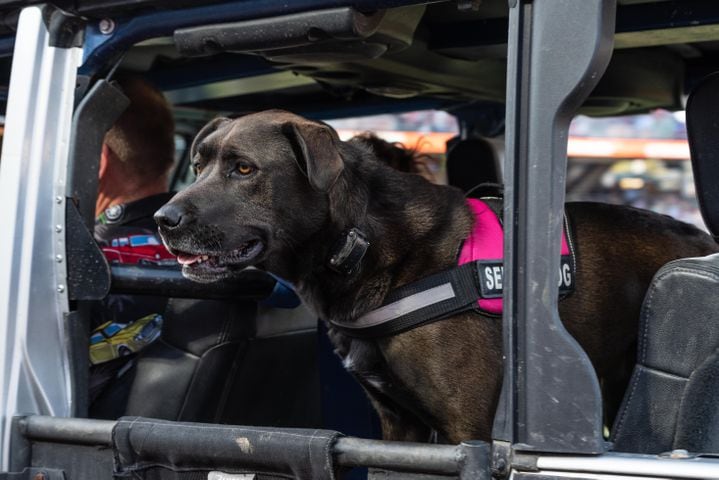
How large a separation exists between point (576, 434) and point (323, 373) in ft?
5.30

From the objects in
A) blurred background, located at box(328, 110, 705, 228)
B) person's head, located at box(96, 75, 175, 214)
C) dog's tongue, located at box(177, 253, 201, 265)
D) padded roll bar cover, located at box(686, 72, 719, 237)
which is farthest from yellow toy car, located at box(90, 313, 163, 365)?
blurred background, located at box(328, 110, 705, 228)

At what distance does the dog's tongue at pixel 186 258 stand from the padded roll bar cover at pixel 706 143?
1.26 metres

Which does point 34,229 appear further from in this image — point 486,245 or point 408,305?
point 486,245

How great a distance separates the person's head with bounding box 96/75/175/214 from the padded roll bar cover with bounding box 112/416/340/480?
5.28ft

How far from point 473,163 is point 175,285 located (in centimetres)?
162

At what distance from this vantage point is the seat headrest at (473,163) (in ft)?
13.3

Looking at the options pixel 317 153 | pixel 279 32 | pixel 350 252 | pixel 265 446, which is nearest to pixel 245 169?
pixel 317 153

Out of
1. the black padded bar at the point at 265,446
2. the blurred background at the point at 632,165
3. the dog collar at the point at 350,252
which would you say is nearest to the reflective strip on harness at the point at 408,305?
the dog collar at the point at 350,252

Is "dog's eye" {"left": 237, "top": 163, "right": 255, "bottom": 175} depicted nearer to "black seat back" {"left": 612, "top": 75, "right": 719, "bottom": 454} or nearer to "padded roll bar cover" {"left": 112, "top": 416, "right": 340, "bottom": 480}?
"padded roll bar cover" {"left": 112, "top": 416, "right": 340, "bottom": 480}

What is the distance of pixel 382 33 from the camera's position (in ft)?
8.36

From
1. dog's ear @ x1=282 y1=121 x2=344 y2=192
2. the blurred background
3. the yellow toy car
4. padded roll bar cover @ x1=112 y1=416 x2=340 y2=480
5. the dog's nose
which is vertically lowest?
the blurred background

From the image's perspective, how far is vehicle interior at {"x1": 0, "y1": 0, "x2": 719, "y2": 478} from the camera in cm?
206

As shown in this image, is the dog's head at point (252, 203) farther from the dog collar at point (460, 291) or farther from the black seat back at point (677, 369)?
the black seat back at point (677, 369)

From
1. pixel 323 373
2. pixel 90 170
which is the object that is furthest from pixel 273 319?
pixel 90 170
